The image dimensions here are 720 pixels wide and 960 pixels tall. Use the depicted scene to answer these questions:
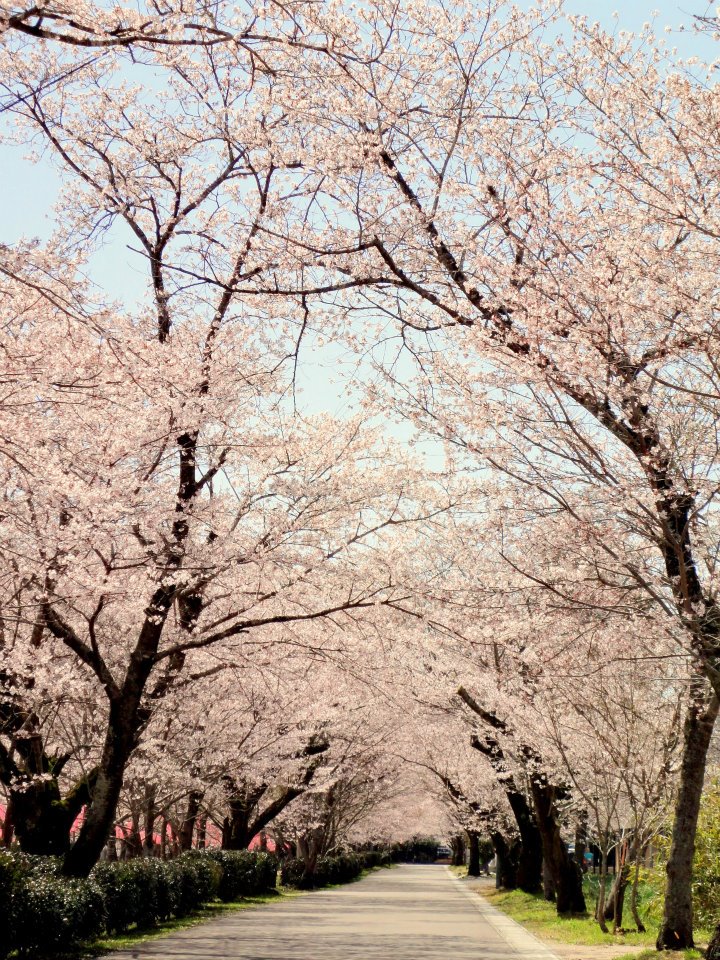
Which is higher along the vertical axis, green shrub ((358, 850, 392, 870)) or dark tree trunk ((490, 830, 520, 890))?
dark tree trunk ((490, 830, 520, 890))

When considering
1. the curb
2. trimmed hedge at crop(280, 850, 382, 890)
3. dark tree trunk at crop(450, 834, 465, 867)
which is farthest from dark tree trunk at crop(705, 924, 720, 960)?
dark tree trunk at crop(450, 834, 465, 867)

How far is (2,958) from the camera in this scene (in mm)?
11414

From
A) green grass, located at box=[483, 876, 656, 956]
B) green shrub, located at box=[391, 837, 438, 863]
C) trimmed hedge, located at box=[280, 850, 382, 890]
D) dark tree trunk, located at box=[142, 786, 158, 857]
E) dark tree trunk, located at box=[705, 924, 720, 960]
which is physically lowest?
green shrub, located at box=[391, 837, 438, 863]

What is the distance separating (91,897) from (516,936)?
872 centimetres

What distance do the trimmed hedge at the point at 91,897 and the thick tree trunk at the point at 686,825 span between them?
7587mm

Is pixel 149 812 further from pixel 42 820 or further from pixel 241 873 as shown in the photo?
pixel 42 820

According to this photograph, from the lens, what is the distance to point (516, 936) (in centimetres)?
1884

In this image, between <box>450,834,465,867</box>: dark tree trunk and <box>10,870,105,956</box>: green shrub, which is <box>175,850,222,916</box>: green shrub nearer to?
<box>10,870,105,956</box>: green shrub

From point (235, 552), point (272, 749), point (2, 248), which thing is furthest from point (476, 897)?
point (2, 248)

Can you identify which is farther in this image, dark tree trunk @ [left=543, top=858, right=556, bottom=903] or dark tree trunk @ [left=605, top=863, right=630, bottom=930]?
dark tree trunk @ [left=543, top=858, right=556, bottom=903]

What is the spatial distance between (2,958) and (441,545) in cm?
795

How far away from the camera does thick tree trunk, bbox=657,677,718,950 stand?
1195 centimetres

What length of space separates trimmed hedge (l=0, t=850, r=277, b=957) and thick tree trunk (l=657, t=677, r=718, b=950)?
759 centimetres

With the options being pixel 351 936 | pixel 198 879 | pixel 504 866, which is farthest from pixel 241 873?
pixel 504 866
